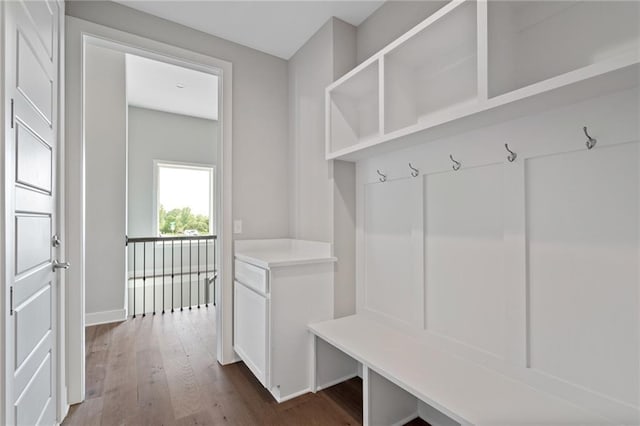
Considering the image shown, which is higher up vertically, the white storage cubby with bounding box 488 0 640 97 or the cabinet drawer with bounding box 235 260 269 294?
the white storage cubby with bounding box 488 0 640 97

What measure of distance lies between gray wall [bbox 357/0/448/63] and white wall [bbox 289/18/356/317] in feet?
0.37

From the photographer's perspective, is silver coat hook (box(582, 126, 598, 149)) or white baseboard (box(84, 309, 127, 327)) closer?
silver coat hook (box(582, 126, 598, 149))

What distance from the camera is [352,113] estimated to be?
2188 mm

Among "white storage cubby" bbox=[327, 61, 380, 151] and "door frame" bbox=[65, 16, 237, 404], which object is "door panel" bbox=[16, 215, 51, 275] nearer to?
"door frame" bbox=[65, 16, 237, 404]

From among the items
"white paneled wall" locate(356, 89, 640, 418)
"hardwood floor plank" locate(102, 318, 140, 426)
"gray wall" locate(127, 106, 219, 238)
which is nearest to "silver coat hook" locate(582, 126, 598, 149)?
"white paneled wall" locate(356, 89, 640, 418)

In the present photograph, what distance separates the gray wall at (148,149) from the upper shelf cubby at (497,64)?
4619 millimetres

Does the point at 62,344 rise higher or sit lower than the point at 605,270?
lower

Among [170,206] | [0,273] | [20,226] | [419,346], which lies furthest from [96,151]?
[419,346]

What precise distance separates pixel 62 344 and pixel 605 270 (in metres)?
2.69

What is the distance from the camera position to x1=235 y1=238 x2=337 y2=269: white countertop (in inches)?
77.4

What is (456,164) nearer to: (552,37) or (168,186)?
(552,37)

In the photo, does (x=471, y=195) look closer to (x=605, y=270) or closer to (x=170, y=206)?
(x=605, y=270)

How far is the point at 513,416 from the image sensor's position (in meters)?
1.09

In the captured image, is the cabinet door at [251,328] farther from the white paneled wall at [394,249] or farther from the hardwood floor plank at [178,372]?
the white paneled wall at [394,249]
